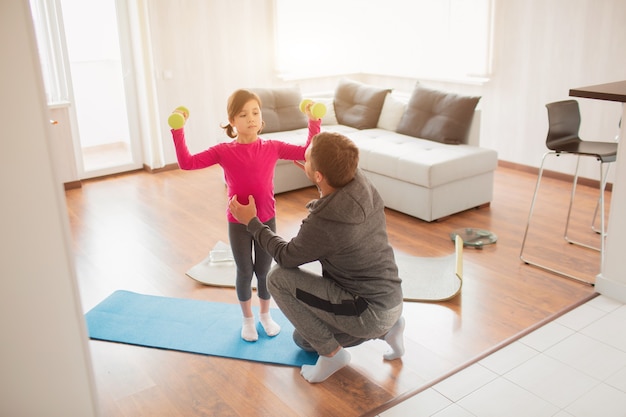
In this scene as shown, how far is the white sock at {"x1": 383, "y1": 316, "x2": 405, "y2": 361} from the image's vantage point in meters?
2.82

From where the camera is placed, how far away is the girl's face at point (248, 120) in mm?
2824

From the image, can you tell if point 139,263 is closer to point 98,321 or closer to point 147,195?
point 98,321

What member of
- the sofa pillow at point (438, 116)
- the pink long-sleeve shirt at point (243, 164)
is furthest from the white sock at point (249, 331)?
the sofa pillow at point (438, 116)

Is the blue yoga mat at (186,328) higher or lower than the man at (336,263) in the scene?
lower

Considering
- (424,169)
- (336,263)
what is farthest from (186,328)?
(424,169)

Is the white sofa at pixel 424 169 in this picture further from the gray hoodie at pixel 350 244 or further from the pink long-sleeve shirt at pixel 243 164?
the gray hoodie at pixel 350 244

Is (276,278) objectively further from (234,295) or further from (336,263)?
(234,295)

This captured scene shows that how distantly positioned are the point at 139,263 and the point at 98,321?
80 centimetres

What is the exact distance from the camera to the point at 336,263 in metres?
2.57

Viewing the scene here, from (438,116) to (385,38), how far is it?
246 cm

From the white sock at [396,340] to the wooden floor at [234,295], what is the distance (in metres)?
0.04

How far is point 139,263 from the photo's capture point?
406 centimetres

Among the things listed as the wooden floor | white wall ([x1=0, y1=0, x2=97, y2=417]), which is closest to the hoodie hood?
the wooden floor

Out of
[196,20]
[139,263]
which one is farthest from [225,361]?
[196,20]
